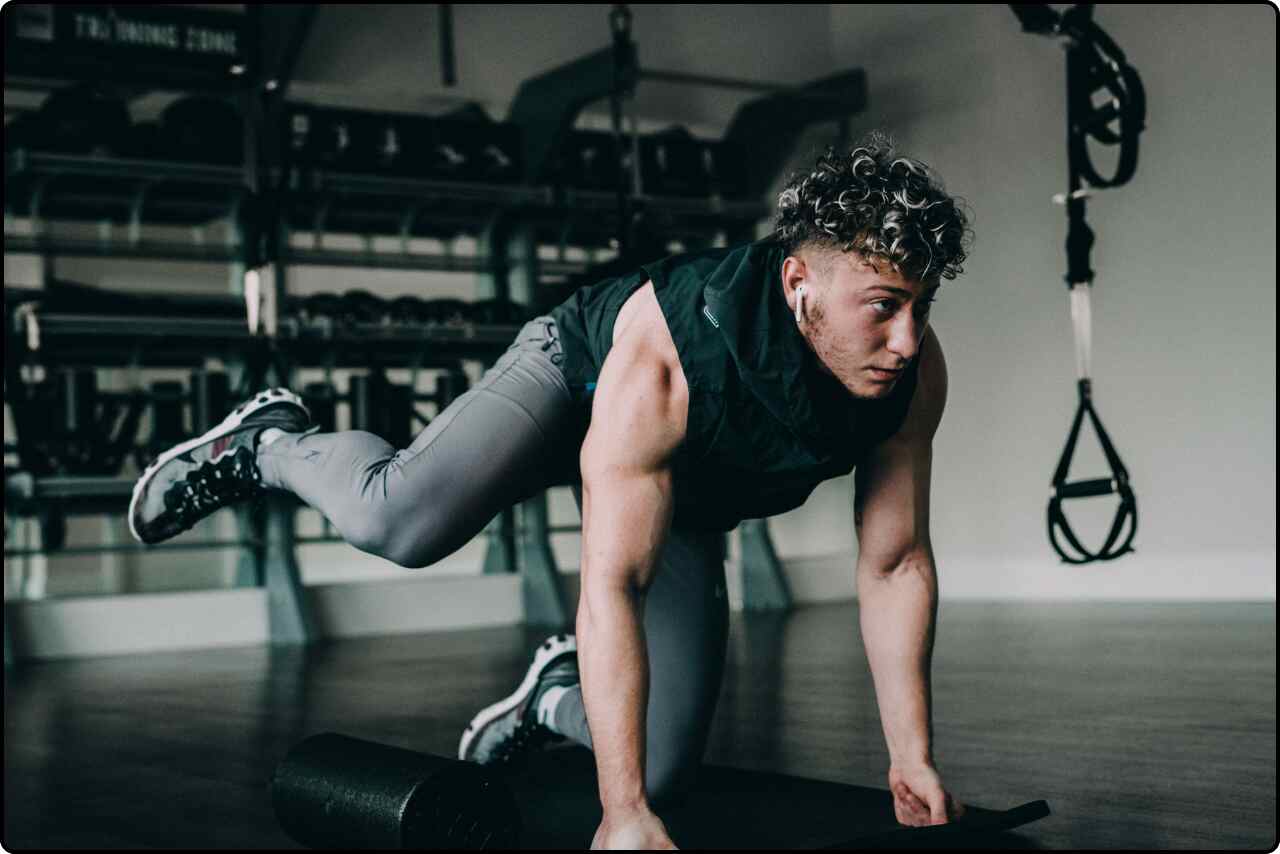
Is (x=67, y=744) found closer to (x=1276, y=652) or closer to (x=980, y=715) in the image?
(x=980, y=715)

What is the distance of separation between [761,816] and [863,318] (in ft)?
2.51

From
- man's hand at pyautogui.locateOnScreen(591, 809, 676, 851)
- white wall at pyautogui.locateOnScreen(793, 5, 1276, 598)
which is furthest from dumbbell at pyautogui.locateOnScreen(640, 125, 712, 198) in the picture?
man's hand at pyautogui.locateOnScreen(591, 809, 676, 851)

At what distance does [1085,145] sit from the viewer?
257 cm

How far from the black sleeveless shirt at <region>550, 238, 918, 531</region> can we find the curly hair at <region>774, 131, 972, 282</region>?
0.33 ft

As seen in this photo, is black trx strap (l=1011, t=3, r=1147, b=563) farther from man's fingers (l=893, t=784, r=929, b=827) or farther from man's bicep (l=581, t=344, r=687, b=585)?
man's bicep (l=581, t=344, r=687, b=585)

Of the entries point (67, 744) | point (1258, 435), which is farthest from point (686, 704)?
point (1258, 435)

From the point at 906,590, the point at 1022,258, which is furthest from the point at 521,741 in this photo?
the point at 1022,258

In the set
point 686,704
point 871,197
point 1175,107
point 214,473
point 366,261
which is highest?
point 1175,107

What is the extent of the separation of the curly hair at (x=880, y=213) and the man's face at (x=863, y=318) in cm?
2

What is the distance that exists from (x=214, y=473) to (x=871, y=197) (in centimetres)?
121

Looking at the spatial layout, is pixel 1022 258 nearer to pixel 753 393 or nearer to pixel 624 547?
pixel 753 393

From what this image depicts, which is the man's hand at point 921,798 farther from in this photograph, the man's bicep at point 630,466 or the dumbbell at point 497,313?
the dumbbell at point 497,313

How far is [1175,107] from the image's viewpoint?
6.13m

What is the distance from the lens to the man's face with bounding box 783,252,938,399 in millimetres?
1615
